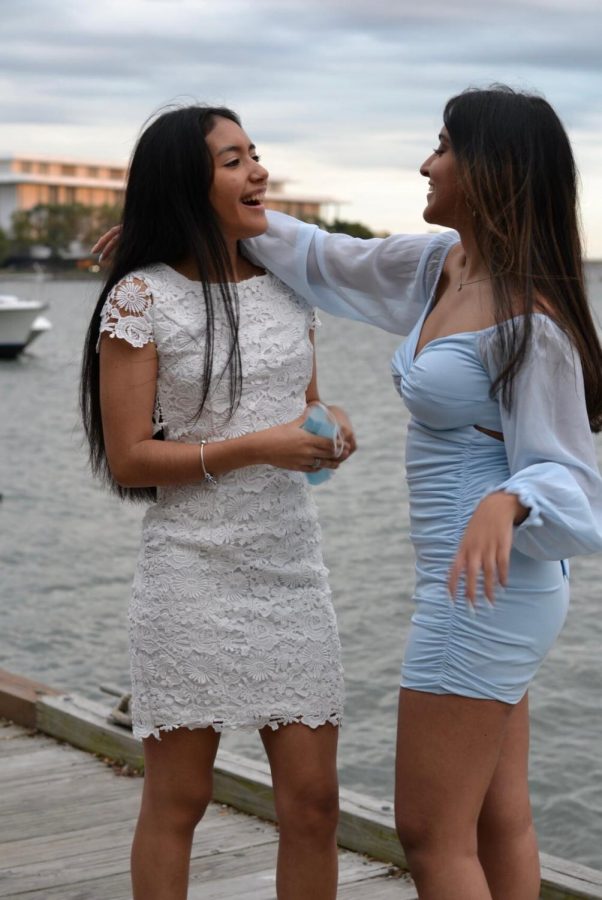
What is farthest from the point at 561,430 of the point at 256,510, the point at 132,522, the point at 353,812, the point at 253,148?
the point at 132,522

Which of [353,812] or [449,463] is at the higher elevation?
[449,463]

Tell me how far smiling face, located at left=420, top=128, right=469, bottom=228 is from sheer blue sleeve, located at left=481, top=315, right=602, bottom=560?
0.28 m

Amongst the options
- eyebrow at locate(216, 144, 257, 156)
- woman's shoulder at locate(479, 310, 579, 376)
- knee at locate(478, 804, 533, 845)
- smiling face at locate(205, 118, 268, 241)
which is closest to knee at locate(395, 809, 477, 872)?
knee at locate(478, 804, 533, 845)

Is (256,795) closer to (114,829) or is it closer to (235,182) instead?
(114,829)

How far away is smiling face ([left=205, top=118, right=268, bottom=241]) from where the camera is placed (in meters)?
2.77

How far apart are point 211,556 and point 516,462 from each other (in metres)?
0.71

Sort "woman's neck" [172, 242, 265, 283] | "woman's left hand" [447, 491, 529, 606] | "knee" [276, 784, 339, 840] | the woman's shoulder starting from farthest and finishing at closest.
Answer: "woman's neck" [172, 242, 265, 283], "knee" [276, 784, 339, 840], the woman's shoulder, "woman's left hand" [447, 491, 529, 606]

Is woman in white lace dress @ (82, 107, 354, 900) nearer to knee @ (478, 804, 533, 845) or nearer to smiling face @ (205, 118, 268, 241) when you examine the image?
smiling face @ (205, 118, 268, 241)

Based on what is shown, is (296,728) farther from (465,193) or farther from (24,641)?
(24,641)

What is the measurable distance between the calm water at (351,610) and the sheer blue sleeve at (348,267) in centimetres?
48

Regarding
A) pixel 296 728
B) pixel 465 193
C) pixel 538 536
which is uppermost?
pixel 465 193

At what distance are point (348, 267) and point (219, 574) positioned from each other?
72 cm

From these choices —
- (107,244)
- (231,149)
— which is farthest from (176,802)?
(231,149)

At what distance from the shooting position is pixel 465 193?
8.00 feet
